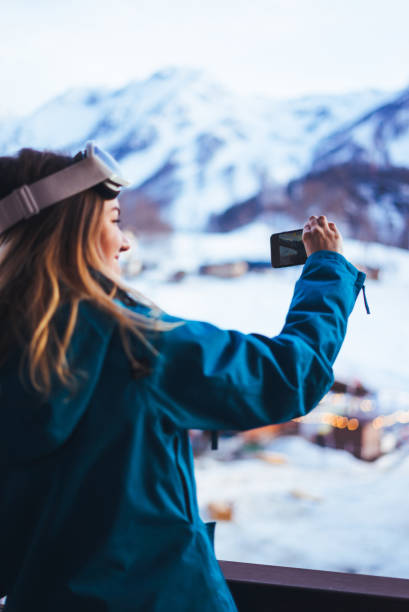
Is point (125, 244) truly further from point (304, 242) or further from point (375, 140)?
point (375, 140)

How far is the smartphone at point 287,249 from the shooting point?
2.40ft

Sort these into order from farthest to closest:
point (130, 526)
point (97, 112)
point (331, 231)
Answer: point (97, 112)
point (331, 231)
point (130, 526)

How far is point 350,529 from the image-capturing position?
4496 millimetres

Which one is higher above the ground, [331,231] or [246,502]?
[331,231]

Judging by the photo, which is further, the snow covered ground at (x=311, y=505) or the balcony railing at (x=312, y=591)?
the snow covered ground at (x=311, y=505)

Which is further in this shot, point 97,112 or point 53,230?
point 97,112

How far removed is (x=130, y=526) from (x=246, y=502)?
4.74 meters

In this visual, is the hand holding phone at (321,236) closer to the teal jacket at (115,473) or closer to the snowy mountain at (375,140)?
the teal jacket at (115,473)

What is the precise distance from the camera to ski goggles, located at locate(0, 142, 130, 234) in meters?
0.51

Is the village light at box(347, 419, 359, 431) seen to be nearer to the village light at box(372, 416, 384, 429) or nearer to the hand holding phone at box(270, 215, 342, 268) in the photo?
the village light at box(372, 416, 384, 429)

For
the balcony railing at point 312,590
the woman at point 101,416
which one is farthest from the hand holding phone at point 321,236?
the balcony railing at point 312,590

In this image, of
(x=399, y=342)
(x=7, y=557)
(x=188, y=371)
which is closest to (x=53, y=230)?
(x=188, y=371)

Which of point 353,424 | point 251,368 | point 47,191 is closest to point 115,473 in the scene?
point 251,368

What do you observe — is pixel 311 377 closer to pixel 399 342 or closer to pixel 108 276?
pixel 108 276
